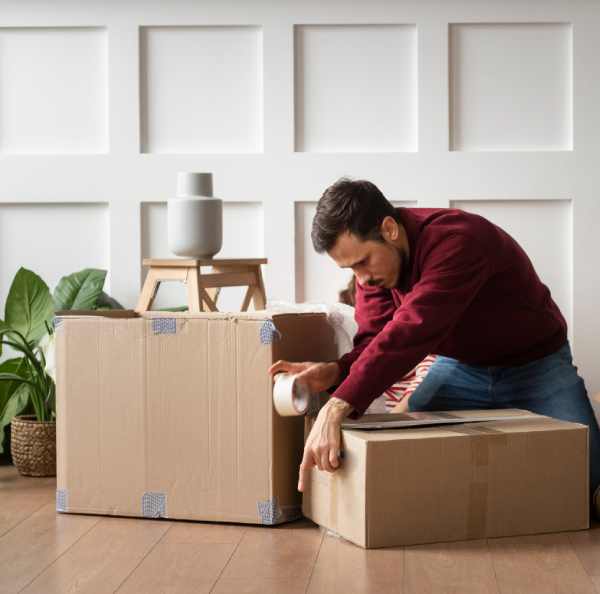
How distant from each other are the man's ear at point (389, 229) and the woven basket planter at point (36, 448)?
1.16 metres

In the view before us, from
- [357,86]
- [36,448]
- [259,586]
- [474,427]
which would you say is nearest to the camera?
[259,586]

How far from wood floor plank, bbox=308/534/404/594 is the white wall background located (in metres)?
1.22

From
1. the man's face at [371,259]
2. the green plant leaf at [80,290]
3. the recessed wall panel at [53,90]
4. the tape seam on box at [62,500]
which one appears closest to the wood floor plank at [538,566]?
the man's face at [371,259]

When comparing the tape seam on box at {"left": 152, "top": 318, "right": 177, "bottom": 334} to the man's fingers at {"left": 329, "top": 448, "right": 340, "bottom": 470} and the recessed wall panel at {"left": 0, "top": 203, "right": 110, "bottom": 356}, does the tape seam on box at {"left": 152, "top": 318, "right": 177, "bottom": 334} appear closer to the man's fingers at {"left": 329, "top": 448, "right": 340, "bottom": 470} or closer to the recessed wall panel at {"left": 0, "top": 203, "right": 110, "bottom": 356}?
the man's fingers at {"left": 329, "top": 448, "right": 340, "bottom": 470}

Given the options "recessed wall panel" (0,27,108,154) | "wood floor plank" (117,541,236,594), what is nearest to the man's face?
"wood floor plank" (117,541,236,594)

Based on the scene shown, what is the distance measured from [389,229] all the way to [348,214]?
0.10 meters

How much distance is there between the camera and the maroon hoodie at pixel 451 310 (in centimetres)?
218

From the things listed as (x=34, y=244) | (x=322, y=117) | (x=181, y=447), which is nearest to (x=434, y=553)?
(x=181, y=447)

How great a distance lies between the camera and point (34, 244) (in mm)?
3309

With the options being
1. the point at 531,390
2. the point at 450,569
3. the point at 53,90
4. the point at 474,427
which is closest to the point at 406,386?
the point at 531,390

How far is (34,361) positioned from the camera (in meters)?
2.98

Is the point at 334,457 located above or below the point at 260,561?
above

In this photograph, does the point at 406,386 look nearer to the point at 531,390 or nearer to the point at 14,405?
the point at 531,390

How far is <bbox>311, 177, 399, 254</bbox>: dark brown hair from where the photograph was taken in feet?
7.31
